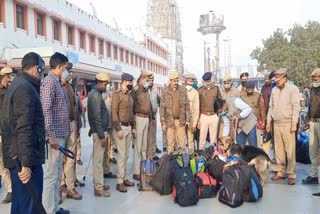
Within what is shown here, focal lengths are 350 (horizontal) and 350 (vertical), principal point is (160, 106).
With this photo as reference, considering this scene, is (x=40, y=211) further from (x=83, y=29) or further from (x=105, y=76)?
(x=83, y=29)

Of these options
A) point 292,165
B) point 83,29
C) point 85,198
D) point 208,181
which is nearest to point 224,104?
point 292,165

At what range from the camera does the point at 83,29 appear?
28.7 metres

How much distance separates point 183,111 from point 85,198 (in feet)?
8.47

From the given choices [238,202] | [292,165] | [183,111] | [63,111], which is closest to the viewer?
[63,111]

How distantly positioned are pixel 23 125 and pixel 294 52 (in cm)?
2983

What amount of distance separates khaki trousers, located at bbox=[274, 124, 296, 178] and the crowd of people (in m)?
0.02

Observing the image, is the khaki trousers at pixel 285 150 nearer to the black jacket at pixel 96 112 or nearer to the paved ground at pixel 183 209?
the paved ground at pixel 183 209

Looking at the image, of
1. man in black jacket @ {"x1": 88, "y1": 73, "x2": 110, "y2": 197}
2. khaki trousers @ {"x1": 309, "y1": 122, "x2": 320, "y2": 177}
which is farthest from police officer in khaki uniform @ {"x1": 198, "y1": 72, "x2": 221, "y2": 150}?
man in black jacket @ {"x1": 88, "y1": 73, "x2": 110, "y2": 197}

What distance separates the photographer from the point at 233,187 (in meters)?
4.94

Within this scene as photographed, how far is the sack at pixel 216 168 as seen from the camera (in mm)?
5457

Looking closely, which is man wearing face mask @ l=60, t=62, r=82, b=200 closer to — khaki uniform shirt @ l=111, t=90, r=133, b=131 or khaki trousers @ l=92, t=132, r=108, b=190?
khaki trousers @ l=92, t=132, r=108, b=190

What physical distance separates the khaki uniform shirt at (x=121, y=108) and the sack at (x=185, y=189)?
1343 mm

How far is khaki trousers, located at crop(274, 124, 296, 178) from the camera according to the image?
612 centimetres

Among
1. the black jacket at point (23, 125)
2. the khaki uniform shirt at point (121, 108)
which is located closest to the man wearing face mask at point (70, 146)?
the khaki uniform shirt at point (121, 108)
